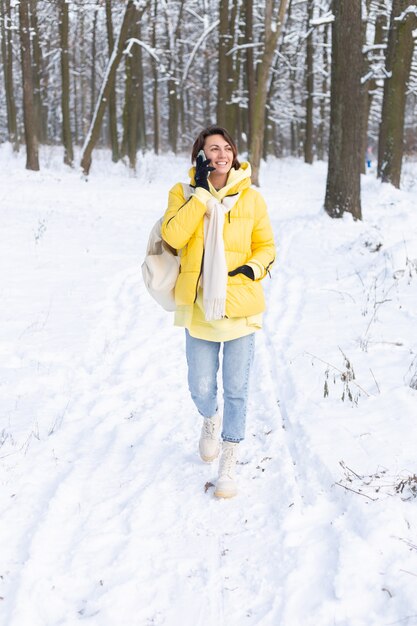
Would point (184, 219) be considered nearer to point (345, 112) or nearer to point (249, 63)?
point (345, 112)

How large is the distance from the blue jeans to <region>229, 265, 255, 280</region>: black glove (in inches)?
15.5

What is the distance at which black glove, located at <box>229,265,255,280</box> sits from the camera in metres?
3.27

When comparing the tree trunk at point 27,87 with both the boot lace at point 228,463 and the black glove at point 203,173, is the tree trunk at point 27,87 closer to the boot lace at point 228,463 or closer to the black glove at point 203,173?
the black glove at point 203,173

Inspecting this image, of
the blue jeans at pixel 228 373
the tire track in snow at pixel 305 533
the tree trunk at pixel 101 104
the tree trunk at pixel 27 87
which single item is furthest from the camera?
the tree trunk at pixel 101 104

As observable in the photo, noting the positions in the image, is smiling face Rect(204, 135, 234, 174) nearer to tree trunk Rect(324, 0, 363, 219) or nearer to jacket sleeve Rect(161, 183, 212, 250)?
jacket sleeve Rect(161, 183, 212, 250)

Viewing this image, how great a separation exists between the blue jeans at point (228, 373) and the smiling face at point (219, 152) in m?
0.99

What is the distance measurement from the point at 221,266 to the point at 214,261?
0.05 metres

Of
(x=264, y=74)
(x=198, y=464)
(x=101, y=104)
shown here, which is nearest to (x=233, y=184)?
(x=198, y=464)

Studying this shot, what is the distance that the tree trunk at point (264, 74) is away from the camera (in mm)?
16453

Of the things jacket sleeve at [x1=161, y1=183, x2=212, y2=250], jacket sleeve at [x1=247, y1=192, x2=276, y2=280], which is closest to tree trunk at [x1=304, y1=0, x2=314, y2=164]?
jacket sleeve at [x1=247, y1=192, x2=276, y2=280]

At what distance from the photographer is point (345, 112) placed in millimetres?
10422

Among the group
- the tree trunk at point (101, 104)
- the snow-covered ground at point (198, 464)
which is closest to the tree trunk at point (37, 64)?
the tree trunk at point (101, 104)

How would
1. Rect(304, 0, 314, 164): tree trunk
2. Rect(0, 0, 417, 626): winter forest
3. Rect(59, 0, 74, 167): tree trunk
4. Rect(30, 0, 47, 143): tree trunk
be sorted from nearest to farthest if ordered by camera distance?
Rect(0, 0, 417, 626): winter forest
Rect(59, 0, 74, 167): tree trunk
Rect(30, 0, 47, 143): tree trunk
Rect(304, 0, 314, 164): tree trunk

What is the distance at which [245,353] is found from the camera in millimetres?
3498
